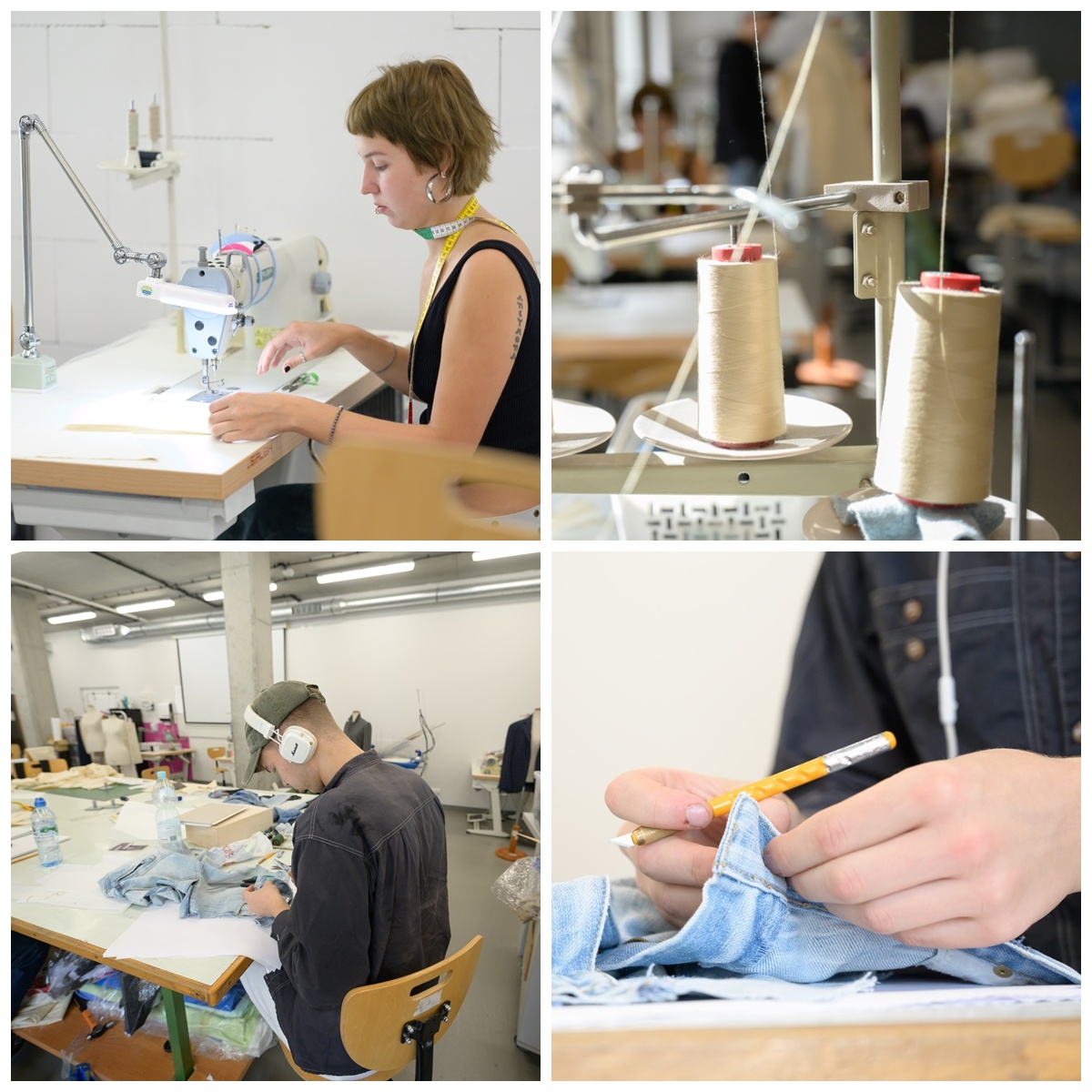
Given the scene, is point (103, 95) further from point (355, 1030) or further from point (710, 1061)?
point (710, 1061)

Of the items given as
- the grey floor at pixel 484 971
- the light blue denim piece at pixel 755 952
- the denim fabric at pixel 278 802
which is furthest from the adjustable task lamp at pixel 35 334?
the light blue denim piece at pixel 755 952

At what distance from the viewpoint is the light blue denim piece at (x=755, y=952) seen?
70 centimetres

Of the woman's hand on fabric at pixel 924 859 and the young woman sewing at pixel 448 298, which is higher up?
the young woman sewing at pixel 448 298

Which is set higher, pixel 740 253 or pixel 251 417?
pixel 740 253

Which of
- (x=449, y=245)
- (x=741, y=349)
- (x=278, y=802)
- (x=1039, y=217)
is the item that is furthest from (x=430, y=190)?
(x=1039, y=217)

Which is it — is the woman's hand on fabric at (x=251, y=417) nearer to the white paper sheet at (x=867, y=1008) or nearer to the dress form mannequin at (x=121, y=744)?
the dress form mannequin at (x=121, y=744)

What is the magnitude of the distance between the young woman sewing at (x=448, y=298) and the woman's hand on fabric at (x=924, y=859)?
1.05 ft

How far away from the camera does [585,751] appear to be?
2.86 feet

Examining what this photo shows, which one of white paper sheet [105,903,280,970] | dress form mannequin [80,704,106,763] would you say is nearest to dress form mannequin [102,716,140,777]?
dress form mannequin [80,704,106,763]

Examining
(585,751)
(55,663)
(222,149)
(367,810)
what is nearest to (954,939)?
(585,751)

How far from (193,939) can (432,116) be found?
69 centimetres

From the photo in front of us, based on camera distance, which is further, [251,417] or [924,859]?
[251,417]

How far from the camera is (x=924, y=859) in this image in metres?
0.68

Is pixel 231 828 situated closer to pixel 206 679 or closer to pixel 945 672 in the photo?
pixel 206 679
